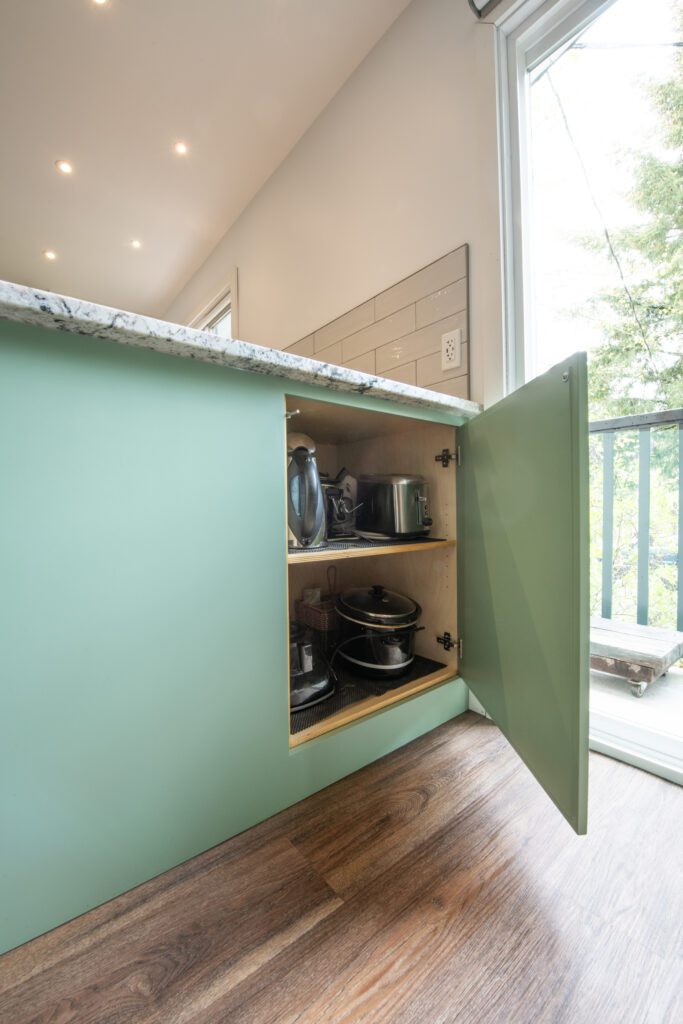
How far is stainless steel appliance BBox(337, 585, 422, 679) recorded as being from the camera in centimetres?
101

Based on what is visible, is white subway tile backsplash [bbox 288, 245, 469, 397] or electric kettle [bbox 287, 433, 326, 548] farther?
white subway tile backsplash [bbox 288, 245, 469, 397]

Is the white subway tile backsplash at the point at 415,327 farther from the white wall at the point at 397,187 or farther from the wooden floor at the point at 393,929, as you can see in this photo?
the wooden floor at the point at 393,929

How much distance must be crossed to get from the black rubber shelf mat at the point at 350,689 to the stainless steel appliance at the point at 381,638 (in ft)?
0.08

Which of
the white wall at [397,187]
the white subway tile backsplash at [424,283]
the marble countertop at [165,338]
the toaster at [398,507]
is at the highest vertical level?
the white wall at [397,187]

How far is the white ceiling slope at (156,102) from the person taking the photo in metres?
1.38

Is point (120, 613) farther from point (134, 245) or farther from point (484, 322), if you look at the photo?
point (134, 245)

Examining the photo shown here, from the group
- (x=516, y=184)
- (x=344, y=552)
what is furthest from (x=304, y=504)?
(x=516, y=184)

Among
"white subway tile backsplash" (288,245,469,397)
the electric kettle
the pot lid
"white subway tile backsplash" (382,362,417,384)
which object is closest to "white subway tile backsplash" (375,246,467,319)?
"white subway tile backsplash" (288,245,469,397)

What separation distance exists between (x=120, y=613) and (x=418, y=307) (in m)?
1.26

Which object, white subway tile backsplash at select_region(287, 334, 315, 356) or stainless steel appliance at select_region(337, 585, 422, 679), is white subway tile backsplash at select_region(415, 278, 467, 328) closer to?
white subway tile backsplash at select_region(287, 334, 315, 356)

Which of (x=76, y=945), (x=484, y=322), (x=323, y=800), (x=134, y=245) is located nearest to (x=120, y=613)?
(x=76, y=945)

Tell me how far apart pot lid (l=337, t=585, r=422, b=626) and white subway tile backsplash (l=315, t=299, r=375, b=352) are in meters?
1.04

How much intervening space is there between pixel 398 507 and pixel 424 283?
0.79 m

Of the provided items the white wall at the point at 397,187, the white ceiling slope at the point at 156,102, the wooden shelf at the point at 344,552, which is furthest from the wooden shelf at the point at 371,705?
the white ceiling slope at the point at 156,102
